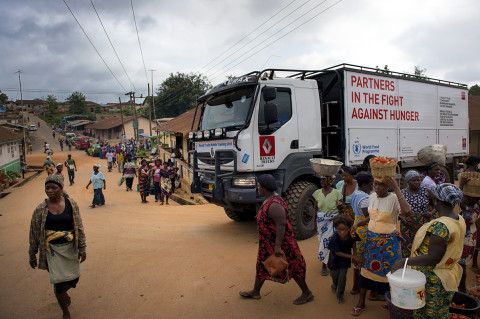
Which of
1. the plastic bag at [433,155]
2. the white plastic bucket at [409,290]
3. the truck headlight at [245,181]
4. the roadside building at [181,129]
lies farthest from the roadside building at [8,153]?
the white plastic bucket at [409,290]

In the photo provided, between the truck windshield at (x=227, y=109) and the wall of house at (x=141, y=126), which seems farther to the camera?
the wall of house at (x=141, y=126)

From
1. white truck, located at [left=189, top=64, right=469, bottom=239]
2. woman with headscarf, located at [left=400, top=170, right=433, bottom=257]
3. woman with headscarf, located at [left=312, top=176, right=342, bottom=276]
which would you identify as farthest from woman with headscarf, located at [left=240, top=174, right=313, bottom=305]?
white truck, located at [left=189, top=64, right=469, bottom=239]

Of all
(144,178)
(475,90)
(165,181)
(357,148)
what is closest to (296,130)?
(357,148)

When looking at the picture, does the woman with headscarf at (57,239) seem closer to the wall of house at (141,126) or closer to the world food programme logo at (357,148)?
the world food programme logo at (357,148)

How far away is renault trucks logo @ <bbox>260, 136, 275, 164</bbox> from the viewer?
18.5 ft

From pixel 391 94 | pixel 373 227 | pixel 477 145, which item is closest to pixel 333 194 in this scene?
pixel 373 227

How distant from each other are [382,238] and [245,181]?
2734mm

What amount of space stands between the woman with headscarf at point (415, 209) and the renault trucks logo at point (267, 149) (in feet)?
7.81

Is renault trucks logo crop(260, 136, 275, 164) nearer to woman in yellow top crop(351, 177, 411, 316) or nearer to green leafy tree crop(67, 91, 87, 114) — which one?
woman in yellow top crop(351, 177, 411, 316)

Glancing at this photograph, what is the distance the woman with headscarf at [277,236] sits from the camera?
11.3 feet

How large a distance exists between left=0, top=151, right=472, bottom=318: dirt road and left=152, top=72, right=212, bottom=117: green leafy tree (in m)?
43.3

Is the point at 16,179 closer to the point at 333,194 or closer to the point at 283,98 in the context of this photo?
the point at 283,98

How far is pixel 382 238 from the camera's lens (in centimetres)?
330

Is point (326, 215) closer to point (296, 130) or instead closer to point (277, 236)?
point (277, 236)
